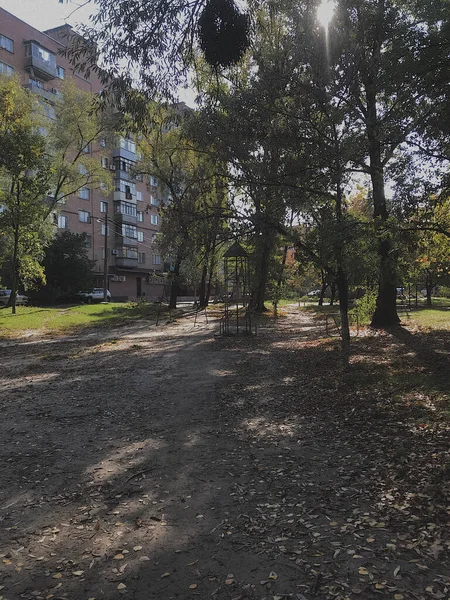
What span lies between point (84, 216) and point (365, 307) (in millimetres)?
46655

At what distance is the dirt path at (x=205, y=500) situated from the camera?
302cm

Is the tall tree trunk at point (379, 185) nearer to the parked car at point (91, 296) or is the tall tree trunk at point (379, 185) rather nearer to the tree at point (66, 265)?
the tree at point (66, 265)

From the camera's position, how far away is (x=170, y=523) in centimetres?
378

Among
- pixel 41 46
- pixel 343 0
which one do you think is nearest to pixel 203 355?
pixel 343 0

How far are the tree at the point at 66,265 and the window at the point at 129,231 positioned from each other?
1383 cm

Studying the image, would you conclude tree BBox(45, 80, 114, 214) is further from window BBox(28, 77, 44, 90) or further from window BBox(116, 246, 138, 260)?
window BBox(116, 246, 138, 260)

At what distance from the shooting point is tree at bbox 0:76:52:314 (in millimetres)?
19266

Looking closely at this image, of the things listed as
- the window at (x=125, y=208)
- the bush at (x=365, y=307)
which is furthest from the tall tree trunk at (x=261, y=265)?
the window at (x=125, y=208)

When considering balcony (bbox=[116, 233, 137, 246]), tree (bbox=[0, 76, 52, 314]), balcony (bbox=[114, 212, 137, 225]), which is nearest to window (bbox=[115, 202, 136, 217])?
balcony (bbox=[114, 212, 137, 225])

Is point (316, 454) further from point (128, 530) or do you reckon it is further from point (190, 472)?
point (128, 530)

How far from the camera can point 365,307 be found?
56.0 feet

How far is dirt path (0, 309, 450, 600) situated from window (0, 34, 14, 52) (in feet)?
166

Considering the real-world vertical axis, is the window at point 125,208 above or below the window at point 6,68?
below

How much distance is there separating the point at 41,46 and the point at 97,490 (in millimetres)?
56973
